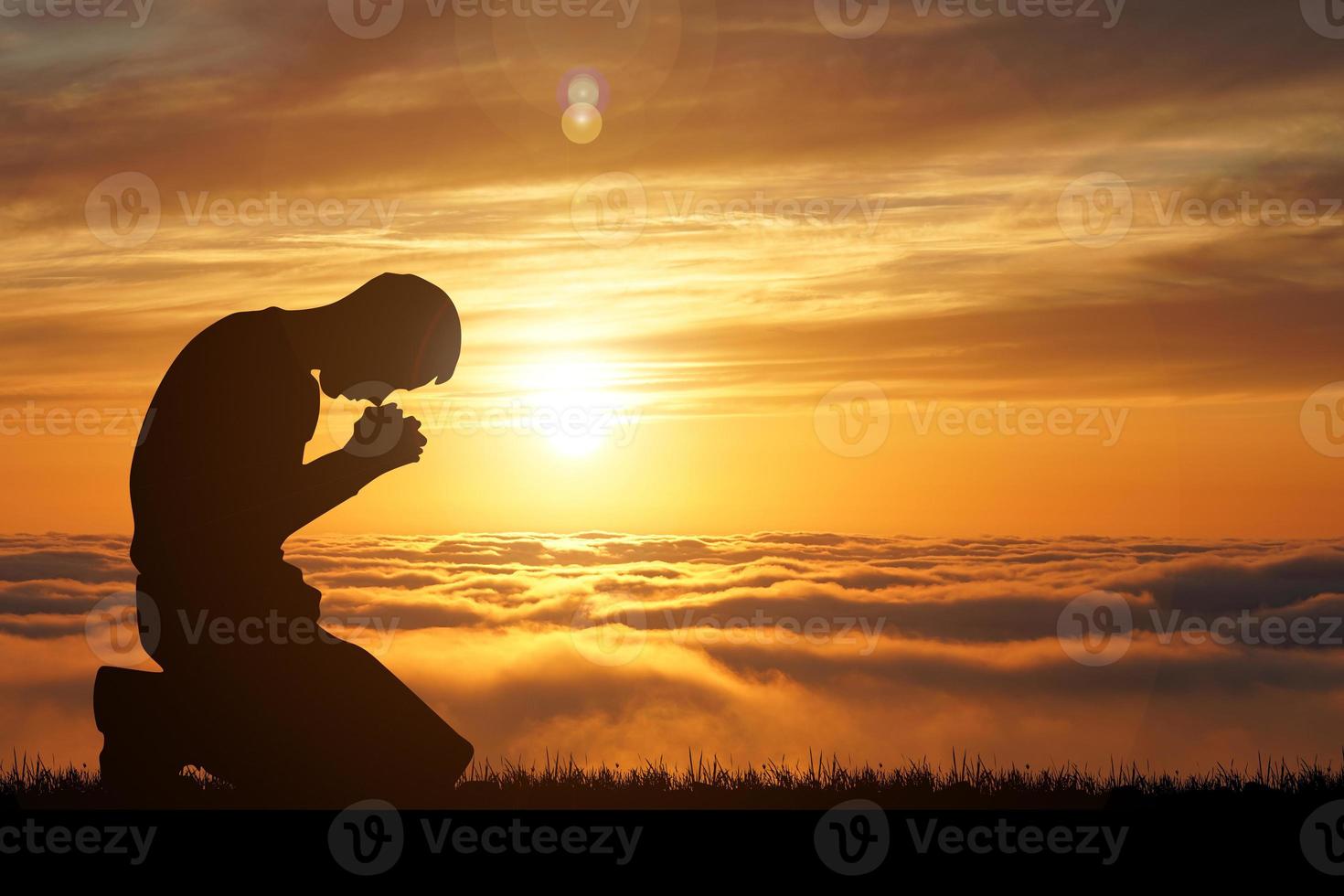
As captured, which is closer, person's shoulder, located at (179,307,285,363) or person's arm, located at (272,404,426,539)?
person's arm, located at (272,404,426,539)

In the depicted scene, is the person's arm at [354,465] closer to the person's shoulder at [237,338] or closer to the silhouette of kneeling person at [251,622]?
the silhouette of kneeling person at [251,622]

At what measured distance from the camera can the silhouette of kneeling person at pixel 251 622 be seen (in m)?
9.09

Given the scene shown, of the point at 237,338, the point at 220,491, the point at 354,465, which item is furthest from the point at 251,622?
the point at 237,338

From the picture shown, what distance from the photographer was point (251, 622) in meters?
9.12

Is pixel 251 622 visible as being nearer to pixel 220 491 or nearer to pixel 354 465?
pixel 220 491

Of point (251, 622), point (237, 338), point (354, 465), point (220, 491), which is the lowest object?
point (251, 622)

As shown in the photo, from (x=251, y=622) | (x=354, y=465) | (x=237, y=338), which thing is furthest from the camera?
(x=237, y=338)

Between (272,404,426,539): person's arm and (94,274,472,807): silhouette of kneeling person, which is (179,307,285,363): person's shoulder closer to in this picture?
(94,274,472,807): silhouette of kneeling person

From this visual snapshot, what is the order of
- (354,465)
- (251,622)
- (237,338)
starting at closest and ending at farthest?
(251,622), (354,465), (237,338)

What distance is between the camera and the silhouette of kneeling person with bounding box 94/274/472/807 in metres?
9.09

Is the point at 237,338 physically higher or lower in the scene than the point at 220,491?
higher

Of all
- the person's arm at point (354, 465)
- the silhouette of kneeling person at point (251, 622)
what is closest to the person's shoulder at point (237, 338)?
the silhouette of kneeling person at point (251, 622)

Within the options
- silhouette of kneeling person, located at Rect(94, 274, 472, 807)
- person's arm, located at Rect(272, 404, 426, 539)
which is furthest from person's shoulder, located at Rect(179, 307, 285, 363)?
person's arm, located at Rect(272, 404, 426, 539)

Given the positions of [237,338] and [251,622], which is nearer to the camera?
[251,622]
